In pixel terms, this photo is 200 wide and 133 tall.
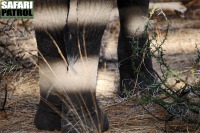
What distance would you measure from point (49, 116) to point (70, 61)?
34 cm

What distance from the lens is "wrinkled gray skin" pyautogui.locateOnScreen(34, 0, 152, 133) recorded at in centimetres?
202

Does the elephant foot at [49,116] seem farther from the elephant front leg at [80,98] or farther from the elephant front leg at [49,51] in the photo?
the elephant front leg at [80,98]

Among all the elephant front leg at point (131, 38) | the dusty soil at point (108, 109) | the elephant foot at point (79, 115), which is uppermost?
the elephant front leg at point (131, 38)

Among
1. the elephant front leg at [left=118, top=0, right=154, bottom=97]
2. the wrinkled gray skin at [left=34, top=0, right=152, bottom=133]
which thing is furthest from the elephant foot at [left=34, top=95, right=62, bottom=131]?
the elephant front leg at [left=118, top=0, right=154, bottom=97]

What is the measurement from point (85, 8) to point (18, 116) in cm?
74

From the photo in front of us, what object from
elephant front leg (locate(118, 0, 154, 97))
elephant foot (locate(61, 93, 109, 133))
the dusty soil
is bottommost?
the dusty soil

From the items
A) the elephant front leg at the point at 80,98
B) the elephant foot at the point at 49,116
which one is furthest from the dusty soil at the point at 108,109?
the elephant front leg at the point at 80,98

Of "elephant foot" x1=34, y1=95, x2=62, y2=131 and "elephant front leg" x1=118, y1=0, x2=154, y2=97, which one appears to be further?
"elephant front leg" x1=118, y1=0, x2=154, y2=97

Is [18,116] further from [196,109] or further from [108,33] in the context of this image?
[108,33]

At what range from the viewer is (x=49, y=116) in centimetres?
230

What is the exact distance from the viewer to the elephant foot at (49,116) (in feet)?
7.47

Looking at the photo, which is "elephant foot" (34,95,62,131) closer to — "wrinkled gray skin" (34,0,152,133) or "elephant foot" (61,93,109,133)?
"wrinkled gray skin" (34,0,152,133)

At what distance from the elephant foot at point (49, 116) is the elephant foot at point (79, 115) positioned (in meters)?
0.14

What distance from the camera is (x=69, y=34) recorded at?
6.68ft
